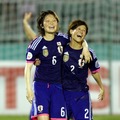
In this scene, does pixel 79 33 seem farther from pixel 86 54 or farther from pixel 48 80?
pixel 48 80

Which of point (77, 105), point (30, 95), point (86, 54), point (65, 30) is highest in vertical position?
point (65, 30)

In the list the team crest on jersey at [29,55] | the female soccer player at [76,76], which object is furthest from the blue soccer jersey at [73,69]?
the team crest on jersey at [29,55]

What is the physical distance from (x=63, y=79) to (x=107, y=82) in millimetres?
5981

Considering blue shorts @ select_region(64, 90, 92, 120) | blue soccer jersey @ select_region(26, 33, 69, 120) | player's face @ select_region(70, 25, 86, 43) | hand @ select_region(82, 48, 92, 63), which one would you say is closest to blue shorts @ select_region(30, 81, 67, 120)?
blue soccer jersey @ select_region(26, 33, 69, 120)

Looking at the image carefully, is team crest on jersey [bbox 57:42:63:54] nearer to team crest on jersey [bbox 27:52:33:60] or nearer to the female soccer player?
the female soccer player

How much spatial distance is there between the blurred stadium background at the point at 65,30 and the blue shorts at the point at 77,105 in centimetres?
558

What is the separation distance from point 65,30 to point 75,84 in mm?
6050

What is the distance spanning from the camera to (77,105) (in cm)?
877

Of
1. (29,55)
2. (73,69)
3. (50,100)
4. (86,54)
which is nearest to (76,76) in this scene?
(73,69)

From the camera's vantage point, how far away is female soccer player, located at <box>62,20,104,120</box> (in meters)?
8.75

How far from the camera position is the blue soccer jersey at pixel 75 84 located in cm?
875

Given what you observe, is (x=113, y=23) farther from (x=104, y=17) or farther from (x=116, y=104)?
(x=116, y=104)

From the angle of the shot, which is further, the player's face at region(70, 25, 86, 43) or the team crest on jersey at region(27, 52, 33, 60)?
the player's face at region(70, 25, 86, 43)

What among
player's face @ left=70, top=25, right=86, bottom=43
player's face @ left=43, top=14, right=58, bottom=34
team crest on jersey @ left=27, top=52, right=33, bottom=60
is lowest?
team crest on jersey @ left=27, top=52, right=33, bottom=60
